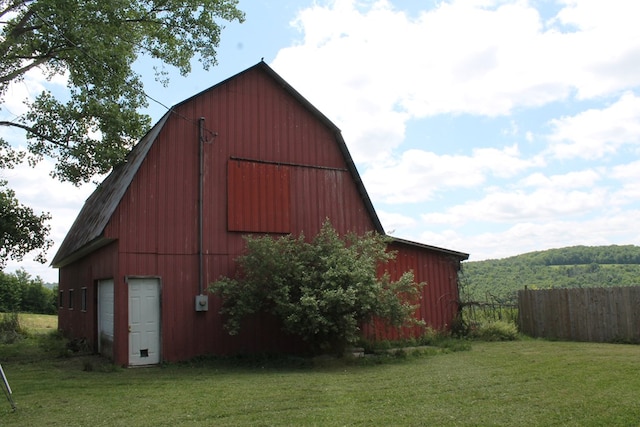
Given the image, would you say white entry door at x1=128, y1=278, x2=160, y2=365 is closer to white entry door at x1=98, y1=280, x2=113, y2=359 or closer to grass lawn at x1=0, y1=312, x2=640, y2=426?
grass lawn at x1=0, y1=312, x2=640, y2=426

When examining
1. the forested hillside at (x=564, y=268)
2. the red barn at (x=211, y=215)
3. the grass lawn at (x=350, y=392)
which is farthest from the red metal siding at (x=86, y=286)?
the forested hillside at (x=564, y=268)

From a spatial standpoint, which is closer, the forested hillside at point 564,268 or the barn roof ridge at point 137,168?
the barn roof ridge at point 137,168

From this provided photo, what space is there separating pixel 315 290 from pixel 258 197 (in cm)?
351

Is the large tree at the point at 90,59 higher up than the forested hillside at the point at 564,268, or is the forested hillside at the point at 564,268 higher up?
the large tree at the point at 90,59

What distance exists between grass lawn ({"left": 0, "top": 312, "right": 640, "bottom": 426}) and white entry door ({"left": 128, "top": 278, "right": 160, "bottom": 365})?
0.60 metres

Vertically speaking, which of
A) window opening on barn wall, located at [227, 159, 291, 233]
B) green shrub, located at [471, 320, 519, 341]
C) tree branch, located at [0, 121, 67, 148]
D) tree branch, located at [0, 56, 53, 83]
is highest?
tree branch, located at [0, 56, 53, 83]

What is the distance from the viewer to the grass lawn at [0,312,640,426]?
262 inches

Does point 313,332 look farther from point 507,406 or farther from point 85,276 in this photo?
point 85,276

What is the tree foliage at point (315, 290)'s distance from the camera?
452 inches

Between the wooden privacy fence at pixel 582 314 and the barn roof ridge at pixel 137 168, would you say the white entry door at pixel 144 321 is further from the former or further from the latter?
the wooden privacy fence at pixel 582 314

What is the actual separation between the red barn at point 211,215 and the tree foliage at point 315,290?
3.57 feet

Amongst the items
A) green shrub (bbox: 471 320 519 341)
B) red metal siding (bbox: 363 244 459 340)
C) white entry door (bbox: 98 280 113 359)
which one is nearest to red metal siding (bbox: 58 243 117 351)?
white entry door (bbox: 98 280 113 359)

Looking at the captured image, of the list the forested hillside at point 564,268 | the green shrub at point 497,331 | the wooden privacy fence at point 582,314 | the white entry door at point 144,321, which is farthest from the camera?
the forested hillside at point 564,268

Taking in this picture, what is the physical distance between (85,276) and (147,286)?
5.54 m
